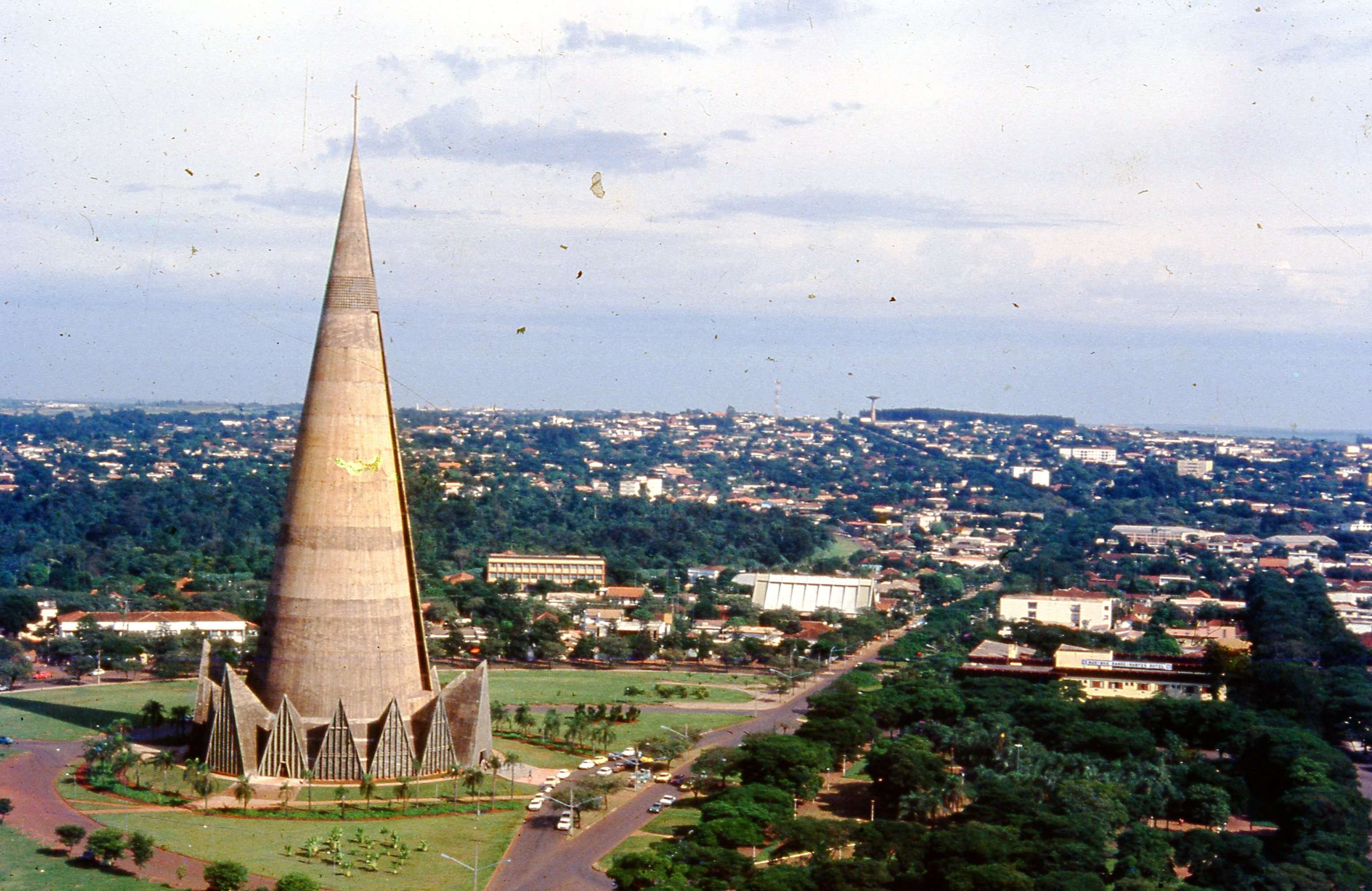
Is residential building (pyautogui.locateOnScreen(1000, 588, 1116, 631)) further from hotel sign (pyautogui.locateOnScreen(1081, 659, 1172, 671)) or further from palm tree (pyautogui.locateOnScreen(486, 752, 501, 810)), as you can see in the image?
palm tree (pyautogui.locateOnScreen(486, 752, 501, 810))

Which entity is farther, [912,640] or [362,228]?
[912,640]

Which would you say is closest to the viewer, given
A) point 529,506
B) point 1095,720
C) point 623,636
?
point 1095,720

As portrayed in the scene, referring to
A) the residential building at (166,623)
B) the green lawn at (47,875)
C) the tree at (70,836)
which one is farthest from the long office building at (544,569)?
the green lawn at (47,875)

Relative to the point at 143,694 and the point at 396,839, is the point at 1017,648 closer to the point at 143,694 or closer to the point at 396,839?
the point at 143,694

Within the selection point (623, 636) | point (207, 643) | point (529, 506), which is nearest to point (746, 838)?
point (207, 643)

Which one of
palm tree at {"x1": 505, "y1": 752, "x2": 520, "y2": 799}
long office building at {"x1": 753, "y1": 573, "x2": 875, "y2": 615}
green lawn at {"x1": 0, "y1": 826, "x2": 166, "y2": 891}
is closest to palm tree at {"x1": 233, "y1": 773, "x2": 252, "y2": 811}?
green lawn at {"x1": 0, "y1": 826, "x2": 166, "y2": 891}

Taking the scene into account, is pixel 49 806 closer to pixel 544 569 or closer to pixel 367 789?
pixel 367 789
